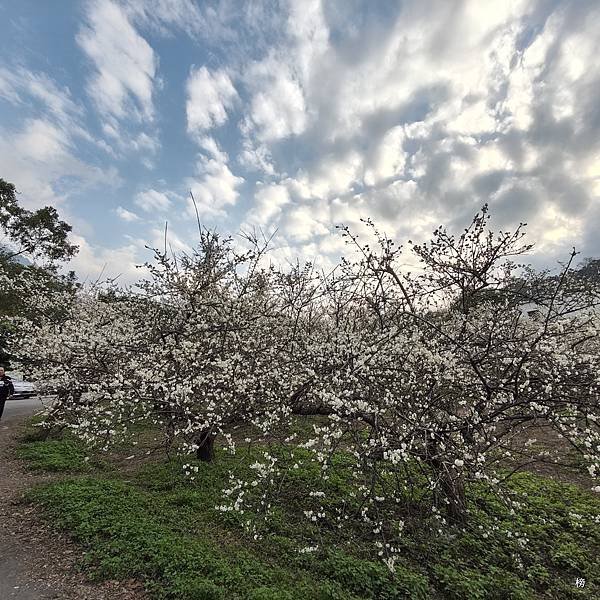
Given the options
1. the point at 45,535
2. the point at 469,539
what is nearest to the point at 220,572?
the point at 45,535

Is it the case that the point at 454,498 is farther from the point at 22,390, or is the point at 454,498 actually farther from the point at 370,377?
the point at 22,390

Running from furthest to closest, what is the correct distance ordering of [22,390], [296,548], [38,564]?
[22,390]
[296,548]
[38,564]

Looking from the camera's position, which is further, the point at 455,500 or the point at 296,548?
the point at 455,500

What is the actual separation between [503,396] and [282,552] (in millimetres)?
3787

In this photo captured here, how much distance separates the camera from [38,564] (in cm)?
484

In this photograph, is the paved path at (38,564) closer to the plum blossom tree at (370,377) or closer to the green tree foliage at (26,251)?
the plum blossom tree at (370,377)

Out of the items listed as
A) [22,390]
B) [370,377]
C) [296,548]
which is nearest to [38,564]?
[296,548]

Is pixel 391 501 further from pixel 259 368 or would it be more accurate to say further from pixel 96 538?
pixel 96 538

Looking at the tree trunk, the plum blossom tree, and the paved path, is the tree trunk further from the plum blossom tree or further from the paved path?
the paved path

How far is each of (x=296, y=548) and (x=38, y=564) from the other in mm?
3523

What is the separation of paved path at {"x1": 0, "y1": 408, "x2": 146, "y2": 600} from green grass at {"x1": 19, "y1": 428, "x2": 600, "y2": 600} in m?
0.18

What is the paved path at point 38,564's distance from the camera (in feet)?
14.0

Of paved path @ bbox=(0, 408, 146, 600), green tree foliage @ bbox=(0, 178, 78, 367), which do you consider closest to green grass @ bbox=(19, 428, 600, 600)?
paved path @ bbox=(0, 408, 146, 600)

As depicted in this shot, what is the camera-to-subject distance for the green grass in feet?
14.3
